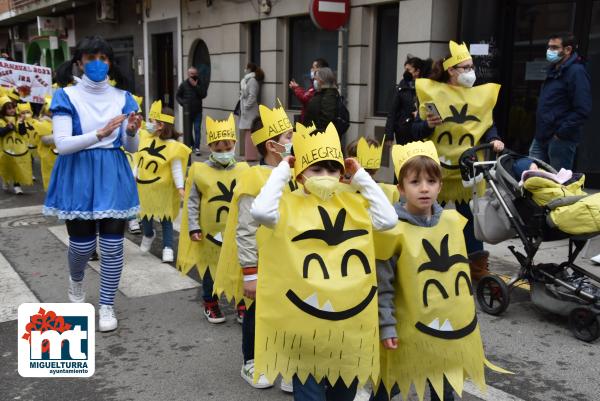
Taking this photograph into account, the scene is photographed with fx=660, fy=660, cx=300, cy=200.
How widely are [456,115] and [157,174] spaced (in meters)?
2.81

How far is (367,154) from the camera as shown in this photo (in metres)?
4.14

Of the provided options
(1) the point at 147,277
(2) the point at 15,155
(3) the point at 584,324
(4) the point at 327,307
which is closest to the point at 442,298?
(4) the point at 327,307


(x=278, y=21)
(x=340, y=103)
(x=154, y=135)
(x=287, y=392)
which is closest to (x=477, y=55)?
(x=340, y=103)

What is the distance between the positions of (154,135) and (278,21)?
25.4ft

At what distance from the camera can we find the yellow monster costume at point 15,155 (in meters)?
10.1

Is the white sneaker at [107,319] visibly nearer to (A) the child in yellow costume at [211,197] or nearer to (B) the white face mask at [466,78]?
(A) the child in yellow costume at [211,197]

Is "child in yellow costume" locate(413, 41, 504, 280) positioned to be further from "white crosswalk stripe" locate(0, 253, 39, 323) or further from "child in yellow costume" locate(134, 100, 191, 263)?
"white crosswalk stripe" locate(0, 253, 39, 323)

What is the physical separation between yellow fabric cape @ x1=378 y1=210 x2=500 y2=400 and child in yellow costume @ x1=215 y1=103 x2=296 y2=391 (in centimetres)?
74

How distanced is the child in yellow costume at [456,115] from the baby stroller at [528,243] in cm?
24

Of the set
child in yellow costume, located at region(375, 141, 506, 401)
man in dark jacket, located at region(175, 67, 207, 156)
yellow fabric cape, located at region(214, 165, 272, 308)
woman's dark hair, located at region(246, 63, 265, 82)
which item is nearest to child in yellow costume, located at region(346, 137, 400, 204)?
yellow fabric cape, located at region(214, 165, 272, 308)

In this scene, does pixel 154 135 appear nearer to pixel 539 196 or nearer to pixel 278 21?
pixel 539 196

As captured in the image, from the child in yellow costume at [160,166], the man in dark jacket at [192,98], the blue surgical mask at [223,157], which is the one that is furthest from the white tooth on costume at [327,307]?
the man in dark jacket at [192,98]

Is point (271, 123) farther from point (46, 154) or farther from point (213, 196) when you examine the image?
point (46, 154)

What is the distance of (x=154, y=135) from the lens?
248 inches
